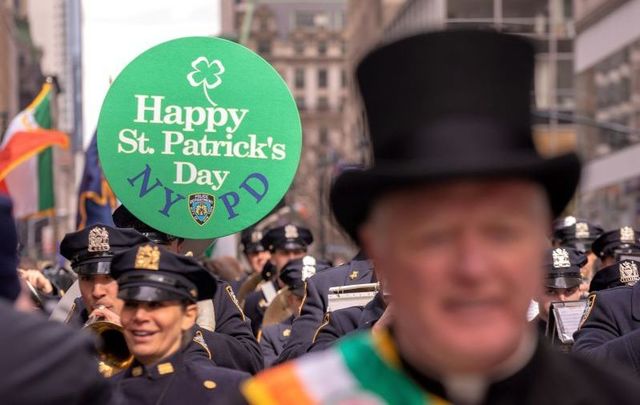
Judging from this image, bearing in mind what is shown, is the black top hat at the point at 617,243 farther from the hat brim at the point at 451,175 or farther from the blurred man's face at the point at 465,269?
the blurred man's face at the point at 465,269

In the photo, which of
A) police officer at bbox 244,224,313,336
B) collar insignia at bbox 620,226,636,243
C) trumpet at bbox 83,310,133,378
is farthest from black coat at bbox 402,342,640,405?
police officer at bbox 244,224,313,336

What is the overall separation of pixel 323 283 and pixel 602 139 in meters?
41.3

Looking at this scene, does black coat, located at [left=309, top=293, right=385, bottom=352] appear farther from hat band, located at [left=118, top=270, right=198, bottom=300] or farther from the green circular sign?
hat band, located at [left=118, top=270, right=198, bottom=300]

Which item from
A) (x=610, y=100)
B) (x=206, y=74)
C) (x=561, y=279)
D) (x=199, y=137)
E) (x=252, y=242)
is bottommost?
(x=252, y=242)

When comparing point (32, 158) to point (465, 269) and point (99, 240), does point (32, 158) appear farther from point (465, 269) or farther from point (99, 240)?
point (465, 269)

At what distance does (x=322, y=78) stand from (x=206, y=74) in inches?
6939

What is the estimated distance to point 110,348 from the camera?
674cm

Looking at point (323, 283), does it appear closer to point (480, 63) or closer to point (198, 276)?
point (198, 276)

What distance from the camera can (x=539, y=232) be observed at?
123 inches

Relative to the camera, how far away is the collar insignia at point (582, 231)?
42.9 feet

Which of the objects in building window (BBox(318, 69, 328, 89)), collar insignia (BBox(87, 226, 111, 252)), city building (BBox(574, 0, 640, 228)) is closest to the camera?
collar insignia (BBox(87, 226, 111, 252))

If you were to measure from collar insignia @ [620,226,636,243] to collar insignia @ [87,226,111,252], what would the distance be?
411 cm

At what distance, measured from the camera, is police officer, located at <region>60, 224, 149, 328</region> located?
807 cm

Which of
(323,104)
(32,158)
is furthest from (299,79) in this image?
(32,158)
